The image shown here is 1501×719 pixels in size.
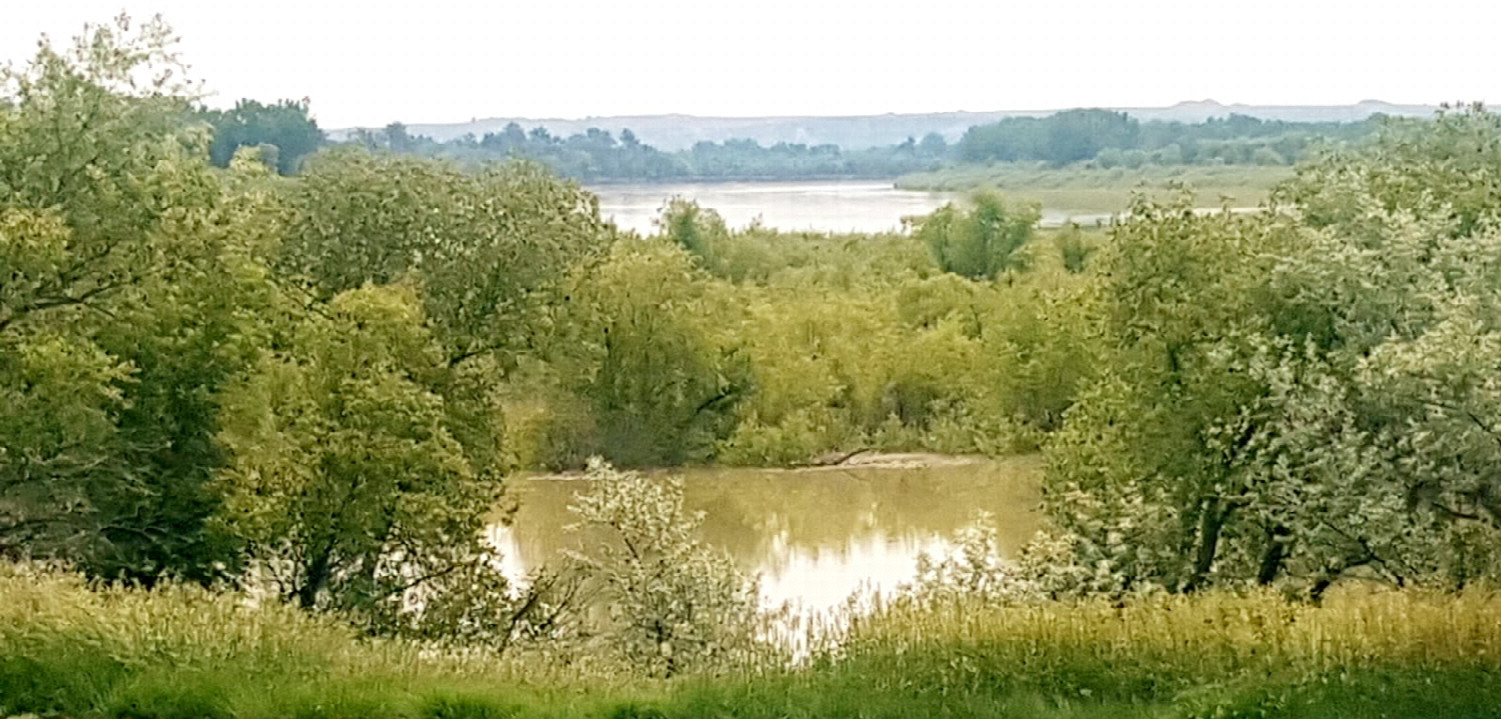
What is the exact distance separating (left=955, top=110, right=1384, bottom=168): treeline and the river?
4819 mm

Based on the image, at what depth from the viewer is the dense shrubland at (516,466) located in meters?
→ 7.48

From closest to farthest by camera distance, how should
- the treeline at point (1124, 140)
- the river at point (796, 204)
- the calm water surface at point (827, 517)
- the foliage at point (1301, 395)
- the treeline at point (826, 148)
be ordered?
the foliage at point (1301, 395) → the calm water surface at point (827, 517) → the treeline at point (826, 148) → the river at point (796, 204) → the treeline at point (1124, 140)

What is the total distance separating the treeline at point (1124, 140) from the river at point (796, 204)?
190 inches

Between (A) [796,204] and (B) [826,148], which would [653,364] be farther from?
(B) [826,148]

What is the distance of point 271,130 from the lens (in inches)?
1543

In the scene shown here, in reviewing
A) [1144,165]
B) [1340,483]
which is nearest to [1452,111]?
[1340,483]

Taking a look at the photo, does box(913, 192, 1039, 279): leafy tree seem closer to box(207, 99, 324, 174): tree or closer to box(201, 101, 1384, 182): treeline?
box(201, 101, 1384, 182): treeline

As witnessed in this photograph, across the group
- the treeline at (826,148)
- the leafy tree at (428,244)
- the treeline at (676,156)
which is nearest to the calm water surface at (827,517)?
the leafy tree at (428,244)

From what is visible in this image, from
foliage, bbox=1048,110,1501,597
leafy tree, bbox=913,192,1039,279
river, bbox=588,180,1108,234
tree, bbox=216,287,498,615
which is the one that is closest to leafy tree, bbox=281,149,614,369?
tree, bbox=216,287,498,615

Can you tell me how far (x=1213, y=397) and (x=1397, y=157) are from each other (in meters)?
5.28

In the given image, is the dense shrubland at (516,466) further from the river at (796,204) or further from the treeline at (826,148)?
the river at (796,204)

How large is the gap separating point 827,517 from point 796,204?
5100cm

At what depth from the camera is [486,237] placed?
2292 cm

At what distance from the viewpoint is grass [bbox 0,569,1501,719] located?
698 cm
